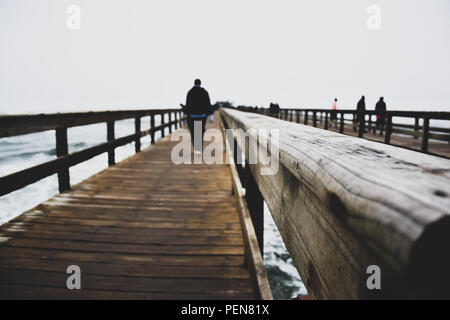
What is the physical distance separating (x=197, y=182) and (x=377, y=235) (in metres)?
4.92

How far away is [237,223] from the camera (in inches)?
134

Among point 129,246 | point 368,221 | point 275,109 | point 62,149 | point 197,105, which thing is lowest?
point 129,246

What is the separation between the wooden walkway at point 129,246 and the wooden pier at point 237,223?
0.5 inches

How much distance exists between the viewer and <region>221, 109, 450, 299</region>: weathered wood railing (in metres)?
0.36

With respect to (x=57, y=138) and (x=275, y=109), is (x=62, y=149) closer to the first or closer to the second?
(x=57, y=138)

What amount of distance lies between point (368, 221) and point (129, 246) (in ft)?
9.21

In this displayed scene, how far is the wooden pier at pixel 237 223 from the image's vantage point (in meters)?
0.41

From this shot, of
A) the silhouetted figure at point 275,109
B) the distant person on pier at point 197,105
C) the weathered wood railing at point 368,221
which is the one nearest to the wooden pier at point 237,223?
the weathered wood railing at point 368,221

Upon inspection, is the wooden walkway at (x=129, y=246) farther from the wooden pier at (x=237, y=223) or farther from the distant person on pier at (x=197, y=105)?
the distant person on pier at (x=197, y=105)

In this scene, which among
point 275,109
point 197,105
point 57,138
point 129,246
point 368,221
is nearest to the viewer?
point 368,221

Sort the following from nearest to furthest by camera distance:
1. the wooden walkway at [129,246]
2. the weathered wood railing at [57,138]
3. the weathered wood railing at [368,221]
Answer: the weathered wood railing at [368,221], the wooden walkway at [129,246], the weathered wood railing at [57,138]

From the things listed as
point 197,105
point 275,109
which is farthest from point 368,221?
point 275,109

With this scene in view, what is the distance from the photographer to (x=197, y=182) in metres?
5.27
